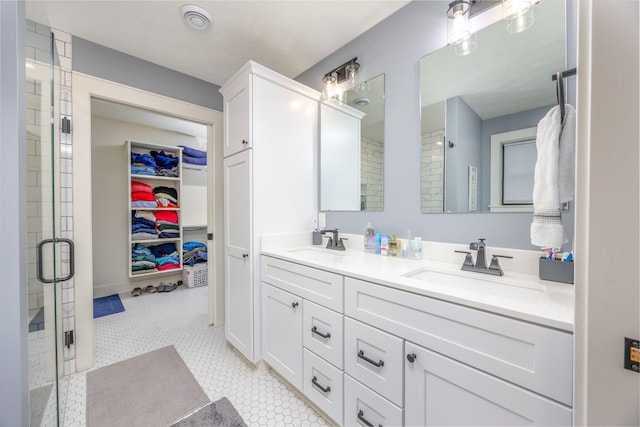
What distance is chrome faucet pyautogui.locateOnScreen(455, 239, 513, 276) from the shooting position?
117 cm

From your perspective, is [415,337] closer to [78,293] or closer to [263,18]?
[263,18]

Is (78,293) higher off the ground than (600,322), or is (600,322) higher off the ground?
(600,322)

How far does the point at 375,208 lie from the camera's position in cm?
182

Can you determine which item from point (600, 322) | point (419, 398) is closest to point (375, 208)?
point (419, 398)

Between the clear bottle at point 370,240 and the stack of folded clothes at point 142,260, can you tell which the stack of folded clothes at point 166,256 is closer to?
the stack of folded clothes at point 142,260

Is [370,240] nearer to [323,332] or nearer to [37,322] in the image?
[323,332]

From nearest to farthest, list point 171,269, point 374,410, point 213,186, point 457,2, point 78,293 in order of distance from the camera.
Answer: point 374,410 < point 457,2 < point 78,293 < point 213,186 < point 171,269

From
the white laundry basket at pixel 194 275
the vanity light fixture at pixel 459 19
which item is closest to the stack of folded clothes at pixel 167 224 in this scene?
the white laundry basket at pixel 194 275

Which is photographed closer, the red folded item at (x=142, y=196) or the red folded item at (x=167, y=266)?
the red folded item at (x=142, y=196)

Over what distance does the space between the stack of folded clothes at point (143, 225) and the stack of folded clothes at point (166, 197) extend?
223 mm

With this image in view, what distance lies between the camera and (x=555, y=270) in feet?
3.35

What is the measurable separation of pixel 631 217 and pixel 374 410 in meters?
1.11

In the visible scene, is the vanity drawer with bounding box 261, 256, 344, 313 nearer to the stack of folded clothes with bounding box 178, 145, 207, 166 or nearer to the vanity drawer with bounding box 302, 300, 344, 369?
the vanity drawer with bounding box 302, 300, 344, 369

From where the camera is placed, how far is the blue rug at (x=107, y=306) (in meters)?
2.78
